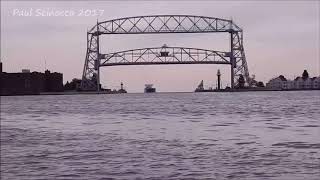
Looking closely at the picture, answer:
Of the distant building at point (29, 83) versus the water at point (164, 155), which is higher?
the distant building at point (29, 83)

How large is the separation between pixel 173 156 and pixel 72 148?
3.31 m

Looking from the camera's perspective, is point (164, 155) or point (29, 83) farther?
point (29, 83)

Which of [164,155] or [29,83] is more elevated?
[29,83]

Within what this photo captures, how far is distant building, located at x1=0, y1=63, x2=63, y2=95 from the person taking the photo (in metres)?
136

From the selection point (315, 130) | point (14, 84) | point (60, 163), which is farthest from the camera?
point (14, 84)

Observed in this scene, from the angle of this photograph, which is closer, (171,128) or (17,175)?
(17,175)

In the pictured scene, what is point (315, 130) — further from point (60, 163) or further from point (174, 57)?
point (174, 57)

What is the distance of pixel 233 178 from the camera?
12.3 m

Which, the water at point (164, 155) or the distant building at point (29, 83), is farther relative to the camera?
the distant building at point (29, 83)

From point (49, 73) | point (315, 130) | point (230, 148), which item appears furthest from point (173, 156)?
point (49, 73)

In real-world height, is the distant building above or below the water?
above

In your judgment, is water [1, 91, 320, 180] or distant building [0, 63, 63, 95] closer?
water [1, 91, 320, 180]

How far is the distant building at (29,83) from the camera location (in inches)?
5374

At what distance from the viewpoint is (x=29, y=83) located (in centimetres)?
14938
